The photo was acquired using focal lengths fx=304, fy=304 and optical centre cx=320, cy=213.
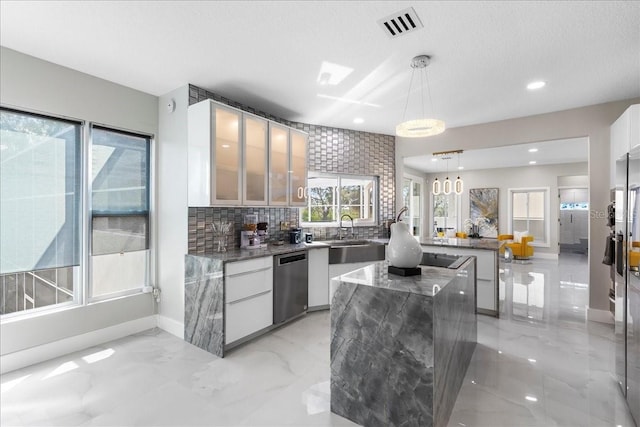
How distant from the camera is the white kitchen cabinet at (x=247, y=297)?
2.87 meters

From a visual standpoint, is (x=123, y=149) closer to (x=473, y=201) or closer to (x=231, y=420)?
(x=231, y=420)

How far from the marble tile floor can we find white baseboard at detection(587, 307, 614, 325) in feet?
0.47

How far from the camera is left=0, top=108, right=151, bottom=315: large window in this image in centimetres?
262

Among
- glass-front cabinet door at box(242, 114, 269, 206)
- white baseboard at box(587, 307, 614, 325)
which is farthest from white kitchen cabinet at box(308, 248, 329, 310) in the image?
white baseboard at box(587, 307, 614, 325)

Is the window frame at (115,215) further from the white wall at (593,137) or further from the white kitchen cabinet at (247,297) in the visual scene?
the white wall at (593,137)

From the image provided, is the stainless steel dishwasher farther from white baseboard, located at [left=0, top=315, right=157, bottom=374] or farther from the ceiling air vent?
the ceiling air vent

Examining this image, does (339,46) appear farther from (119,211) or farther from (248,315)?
(119,211)

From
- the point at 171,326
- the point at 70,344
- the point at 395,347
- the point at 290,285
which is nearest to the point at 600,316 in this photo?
the point at 395,347

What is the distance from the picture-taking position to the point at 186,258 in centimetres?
316

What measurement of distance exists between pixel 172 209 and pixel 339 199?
98.6 inches

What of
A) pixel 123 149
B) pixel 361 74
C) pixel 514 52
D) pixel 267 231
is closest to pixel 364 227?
pixel 267 231

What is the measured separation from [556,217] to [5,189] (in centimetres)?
1104

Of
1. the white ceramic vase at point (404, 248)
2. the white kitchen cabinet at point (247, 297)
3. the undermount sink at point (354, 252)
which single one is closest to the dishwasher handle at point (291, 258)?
the white kitchen cabinet at point (247, 297)

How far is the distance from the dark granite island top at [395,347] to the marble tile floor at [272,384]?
0.76 feet
